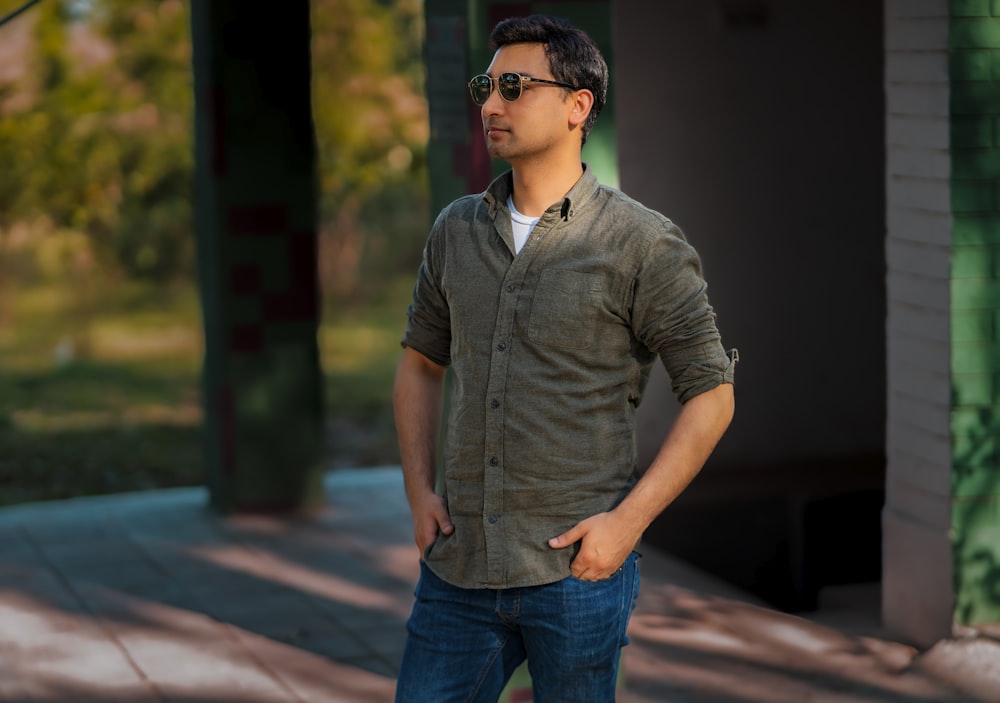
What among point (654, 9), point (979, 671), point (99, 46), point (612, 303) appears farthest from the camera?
point (99, 46)

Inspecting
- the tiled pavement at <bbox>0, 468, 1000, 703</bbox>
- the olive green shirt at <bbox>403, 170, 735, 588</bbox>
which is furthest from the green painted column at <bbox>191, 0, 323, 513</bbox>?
the olive green shirt at <bbox>403, 170, 735, 588</bbox>

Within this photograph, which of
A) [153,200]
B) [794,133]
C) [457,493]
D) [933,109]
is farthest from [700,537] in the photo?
[153,200]

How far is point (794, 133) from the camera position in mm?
9859

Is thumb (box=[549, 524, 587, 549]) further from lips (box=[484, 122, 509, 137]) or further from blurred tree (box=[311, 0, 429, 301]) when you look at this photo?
blurred tree (box=[311, 0, 429, 301])

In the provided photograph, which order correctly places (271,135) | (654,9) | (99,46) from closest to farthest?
(271,135) → (654,9) → (99,46)

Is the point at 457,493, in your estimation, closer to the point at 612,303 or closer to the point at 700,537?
the point at 612,303

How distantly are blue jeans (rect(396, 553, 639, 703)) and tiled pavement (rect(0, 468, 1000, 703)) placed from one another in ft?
8.22

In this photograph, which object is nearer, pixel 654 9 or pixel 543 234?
pixel 543 234

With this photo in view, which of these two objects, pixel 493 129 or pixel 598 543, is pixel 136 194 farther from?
pixel 598 543

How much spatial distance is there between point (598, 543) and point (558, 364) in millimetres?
354

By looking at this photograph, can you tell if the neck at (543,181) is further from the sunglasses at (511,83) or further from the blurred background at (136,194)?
the blurred background at (136,194)

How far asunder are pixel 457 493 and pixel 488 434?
15 centimetres

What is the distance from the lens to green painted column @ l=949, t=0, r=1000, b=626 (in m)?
5.96

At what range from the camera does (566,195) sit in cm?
339
